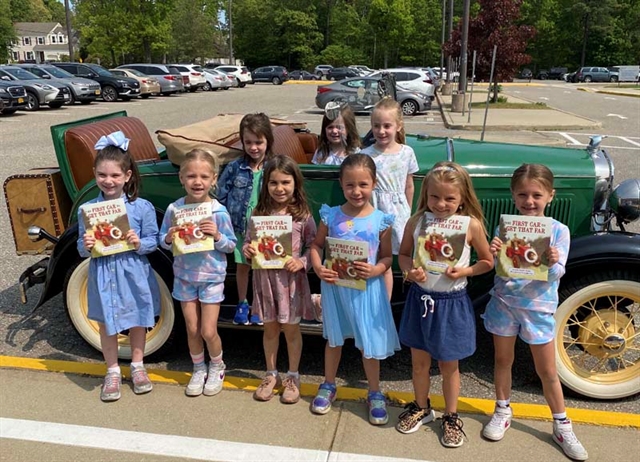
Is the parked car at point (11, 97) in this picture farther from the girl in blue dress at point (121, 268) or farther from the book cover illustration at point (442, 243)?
the book cover illustration at point (442, 243)

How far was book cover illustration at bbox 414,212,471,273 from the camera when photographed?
8.61 ft

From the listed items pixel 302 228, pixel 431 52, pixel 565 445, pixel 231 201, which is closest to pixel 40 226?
pixel 231 201

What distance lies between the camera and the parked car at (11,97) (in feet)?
56.1

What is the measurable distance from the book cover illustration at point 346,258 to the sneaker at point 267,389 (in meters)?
0.75

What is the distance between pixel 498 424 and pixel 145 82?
2548 centimetres

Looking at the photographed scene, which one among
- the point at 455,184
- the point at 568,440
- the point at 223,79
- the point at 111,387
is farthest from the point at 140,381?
the point at 223,79

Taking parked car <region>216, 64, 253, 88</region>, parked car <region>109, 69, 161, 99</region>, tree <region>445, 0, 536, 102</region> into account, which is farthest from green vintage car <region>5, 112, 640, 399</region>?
parked car <region>216, 64, 253, 88</region>

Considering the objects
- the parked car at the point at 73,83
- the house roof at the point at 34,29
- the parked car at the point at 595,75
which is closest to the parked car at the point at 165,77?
the parked car at the point at 73,83

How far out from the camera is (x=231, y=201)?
3.27 m

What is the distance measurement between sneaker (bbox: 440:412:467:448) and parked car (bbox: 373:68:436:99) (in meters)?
18.2

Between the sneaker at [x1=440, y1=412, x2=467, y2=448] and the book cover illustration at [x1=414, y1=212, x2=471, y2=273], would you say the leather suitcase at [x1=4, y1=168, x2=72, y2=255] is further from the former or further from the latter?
the sneaker at [x1=440, y1=412, x2=467, y2=448]

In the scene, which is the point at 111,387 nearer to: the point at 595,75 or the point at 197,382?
the point at 197,382

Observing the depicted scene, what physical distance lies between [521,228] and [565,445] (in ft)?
3.42

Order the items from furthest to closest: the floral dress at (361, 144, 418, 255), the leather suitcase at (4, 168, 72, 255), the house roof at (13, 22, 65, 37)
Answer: the house roof at (13, 22, 65, 37), the leather suitcase at (4, 168, 72, 255), the floral dress at (361, 144, 418, 255)
